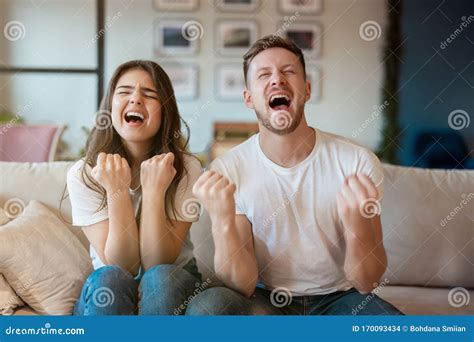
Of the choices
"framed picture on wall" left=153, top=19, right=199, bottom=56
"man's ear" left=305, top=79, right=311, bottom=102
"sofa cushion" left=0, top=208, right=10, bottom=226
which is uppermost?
"framed picture on wall" left=153, top=19, right=199, bottom=56

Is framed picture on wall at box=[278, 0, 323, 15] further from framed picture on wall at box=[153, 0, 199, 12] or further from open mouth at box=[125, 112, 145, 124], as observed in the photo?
open mouth at box=[125, 112, 145, 124]

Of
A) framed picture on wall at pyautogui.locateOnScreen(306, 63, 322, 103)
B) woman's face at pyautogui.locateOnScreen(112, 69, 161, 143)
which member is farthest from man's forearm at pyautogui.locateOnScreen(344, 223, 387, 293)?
woman's face at pyautogui.locateOnScreen(112, 69, 161, 143)

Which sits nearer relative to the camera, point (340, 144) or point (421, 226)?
point (340, 144)

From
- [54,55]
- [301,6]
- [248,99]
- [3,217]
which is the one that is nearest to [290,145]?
[248,99]

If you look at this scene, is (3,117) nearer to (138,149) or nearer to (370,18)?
(138,149)

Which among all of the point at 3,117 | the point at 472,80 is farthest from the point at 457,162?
the point at 3,117

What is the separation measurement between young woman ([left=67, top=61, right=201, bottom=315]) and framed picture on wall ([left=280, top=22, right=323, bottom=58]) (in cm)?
35

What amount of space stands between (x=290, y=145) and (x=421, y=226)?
461mm

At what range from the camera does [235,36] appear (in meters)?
1.79

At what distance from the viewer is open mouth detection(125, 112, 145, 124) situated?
1.75 metres

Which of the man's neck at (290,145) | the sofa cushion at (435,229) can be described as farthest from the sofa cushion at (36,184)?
the sofa cushion at (435,229)

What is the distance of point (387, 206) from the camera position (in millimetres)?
1826

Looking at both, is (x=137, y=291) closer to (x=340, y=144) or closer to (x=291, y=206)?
(x=291, y=206)

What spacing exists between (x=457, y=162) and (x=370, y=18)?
468mm
